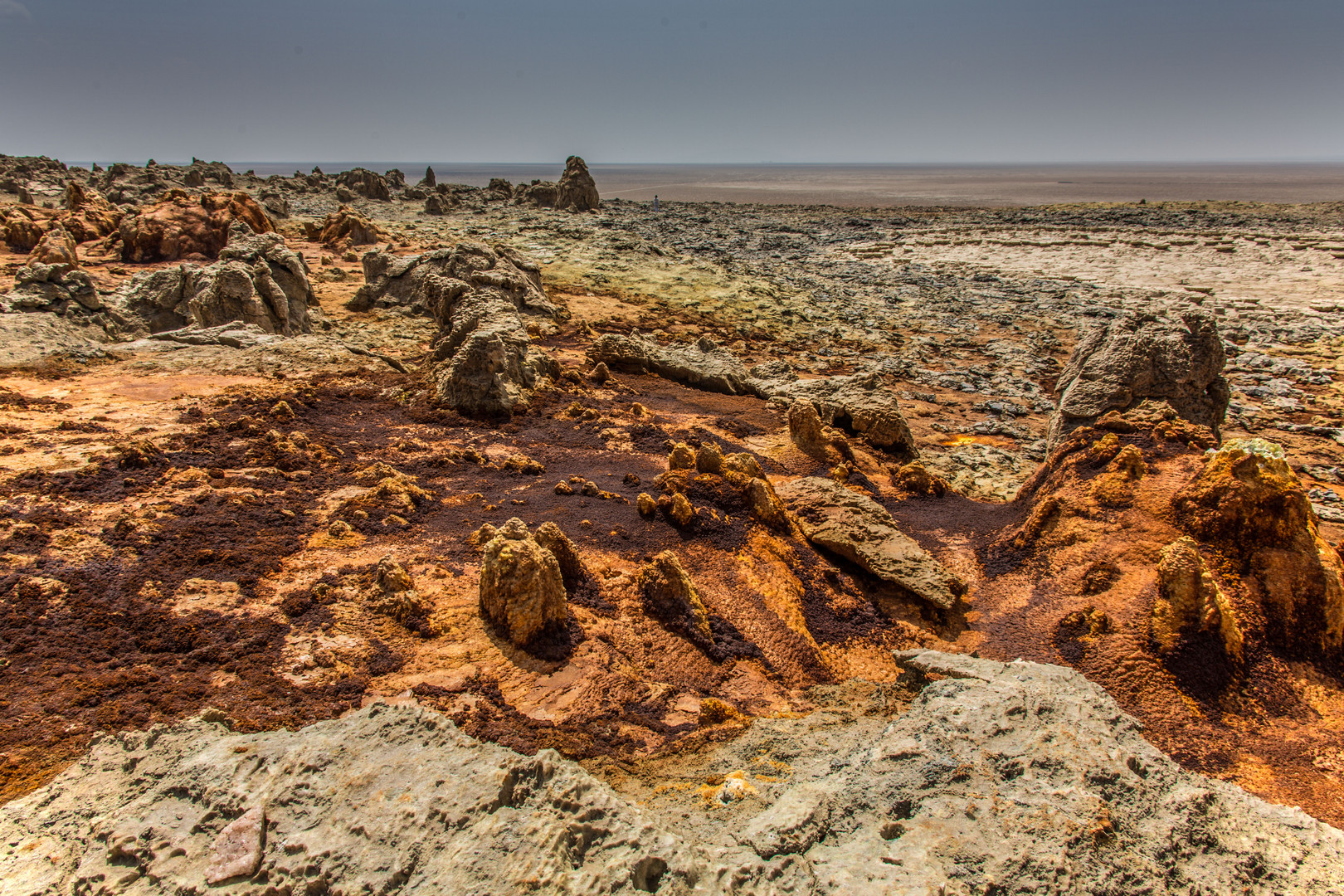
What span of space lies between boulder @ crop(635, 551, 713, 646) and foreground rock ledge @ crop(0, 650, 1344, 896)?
5.18 feet

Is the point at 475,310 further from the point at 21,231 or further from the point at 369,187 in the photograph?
the point at 369,187

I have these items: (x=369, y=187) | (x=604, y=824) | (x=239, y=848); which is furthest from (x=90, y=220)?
(x=604, y=824)

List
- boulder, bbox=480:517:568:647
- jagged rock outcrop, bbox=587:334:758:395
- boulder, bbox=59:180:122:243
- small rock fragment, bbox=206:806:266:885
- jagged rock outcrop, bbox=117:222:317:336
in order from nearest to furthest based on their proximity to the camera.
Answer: small rock fragment, bbox=206:806:266:885 → boulder, bbox=480:517:568:647 → jagged rock outcrop, bbox=117:222:317:336 → jagged rock outcrop, bbox=587:334:758:395 → boulder, bbox=59:180:122:243

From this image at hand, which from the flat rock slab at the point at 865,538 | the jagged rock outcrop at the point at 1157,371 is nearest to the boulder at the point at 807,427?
the flat rock slab at the point at 865,538

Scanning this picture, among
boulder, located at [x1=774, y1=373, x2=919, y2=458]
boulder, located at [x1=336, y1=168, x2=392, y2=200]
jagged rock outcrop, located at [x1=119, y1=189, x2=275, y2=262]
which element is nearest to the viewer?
boulder, located at [x1=774, y1=373, x2=919, y2=458]

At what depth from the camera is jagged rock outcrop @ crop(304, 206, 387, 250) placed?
71.5 ft

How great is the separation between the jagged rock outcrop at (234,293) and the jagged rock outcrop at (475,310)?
2.14 m

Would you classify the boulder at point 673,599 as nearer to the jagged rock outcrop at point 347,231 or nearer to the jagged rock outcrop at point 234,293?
the jagged rock outcrop at point 234,293

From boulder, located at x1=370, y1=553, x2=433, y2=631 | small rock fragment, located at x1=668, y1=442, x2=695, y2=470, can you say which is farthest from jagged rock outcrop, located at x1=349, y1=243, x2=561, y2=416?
boulder, located at x1=370, y1=553, x2=433, y2=631

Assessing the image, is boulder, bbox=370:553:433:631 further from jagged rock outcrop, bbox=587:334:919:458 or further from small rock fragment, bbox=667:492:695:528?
jagged rock outcrop, bbox=587:334:919:458

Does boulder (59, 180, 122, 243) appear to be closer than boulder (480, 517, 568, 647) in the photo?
No

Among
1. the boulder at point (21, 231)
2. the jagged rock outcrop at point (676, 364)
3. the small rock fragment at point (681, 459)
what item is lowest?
the small rock fragment at point (681, 459)

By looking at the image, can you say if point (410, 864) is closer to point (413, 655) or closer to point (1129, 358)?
point (413, 655)

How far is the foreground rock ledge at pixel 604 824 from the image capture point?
7.16 feet
